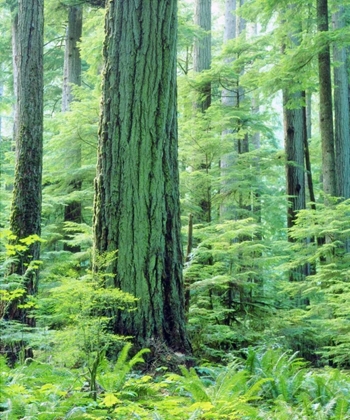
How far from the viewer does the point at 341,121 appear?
41.3ft

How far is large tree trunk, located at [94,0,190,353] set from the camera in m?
4.30

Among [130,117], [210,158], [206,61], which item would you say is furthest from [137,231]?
[206,61]

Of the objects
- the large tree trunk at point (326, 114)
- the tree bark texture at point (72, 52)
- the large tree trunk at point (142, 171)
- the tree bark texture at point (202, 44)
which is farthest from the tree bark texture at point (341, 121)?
the large tree trunk at point (142, 171)

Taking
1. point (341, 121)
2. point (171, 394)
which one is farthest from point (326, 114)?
point (171, 394)

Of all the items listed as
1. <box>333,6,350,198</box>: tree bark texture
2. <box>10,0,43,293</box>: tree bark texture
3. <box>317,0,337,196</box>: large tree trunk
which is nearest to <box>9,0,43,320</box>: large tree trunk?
<box>10,0,43,293</box>: tree bark texture

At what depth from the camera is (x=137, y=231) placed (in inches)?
172

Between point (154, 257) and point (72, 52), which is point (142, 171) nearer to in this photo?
point (154, 257)

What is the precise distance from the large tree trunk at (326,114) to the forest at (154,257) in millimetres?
36

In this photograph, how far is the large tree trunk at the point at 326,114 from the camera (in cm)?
881

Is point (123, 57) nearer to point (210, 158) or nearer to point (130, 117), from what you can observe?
point (130, 117)

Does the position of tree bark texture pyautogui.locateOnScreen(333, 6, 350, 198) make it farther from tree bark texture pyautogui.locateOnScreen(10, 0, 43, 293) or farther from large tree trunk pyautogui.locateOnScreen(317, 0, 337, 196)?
tree bark texture pyautogui.locateOnScreen(10, 0, 43, 293)

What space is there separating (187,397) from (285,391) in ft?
2.37

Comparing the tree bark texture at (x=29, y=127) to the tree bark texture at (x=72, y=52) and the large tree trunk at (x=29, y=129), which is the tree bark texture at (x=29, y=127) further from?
the tree bark texture at (x=72, y=52)

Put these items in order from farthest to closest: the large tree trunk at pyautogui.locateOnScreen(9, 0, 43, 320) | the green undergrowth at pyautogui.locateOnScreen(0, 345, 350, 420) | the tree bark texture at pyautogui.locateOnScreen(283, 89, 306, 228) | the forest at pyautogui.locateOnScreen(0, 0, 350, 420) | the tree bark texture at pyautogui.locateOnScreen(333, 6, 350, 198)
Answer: the tree bark texture at pyautogui.locateOnScreen(333, 6, 350, 198) < the tree bark texture at pyautogui.locateOnScreen(283, 89, 306, 228) < the large tree trunk at pyautogui.locateOnScreen(9, 0, 43, 320) < the forest at pyautogui.locateOnScreen(0, 0, 350, 420) < the green undergrowth at pyautogui.locateOnScreen(0, 345, 350, 420)
